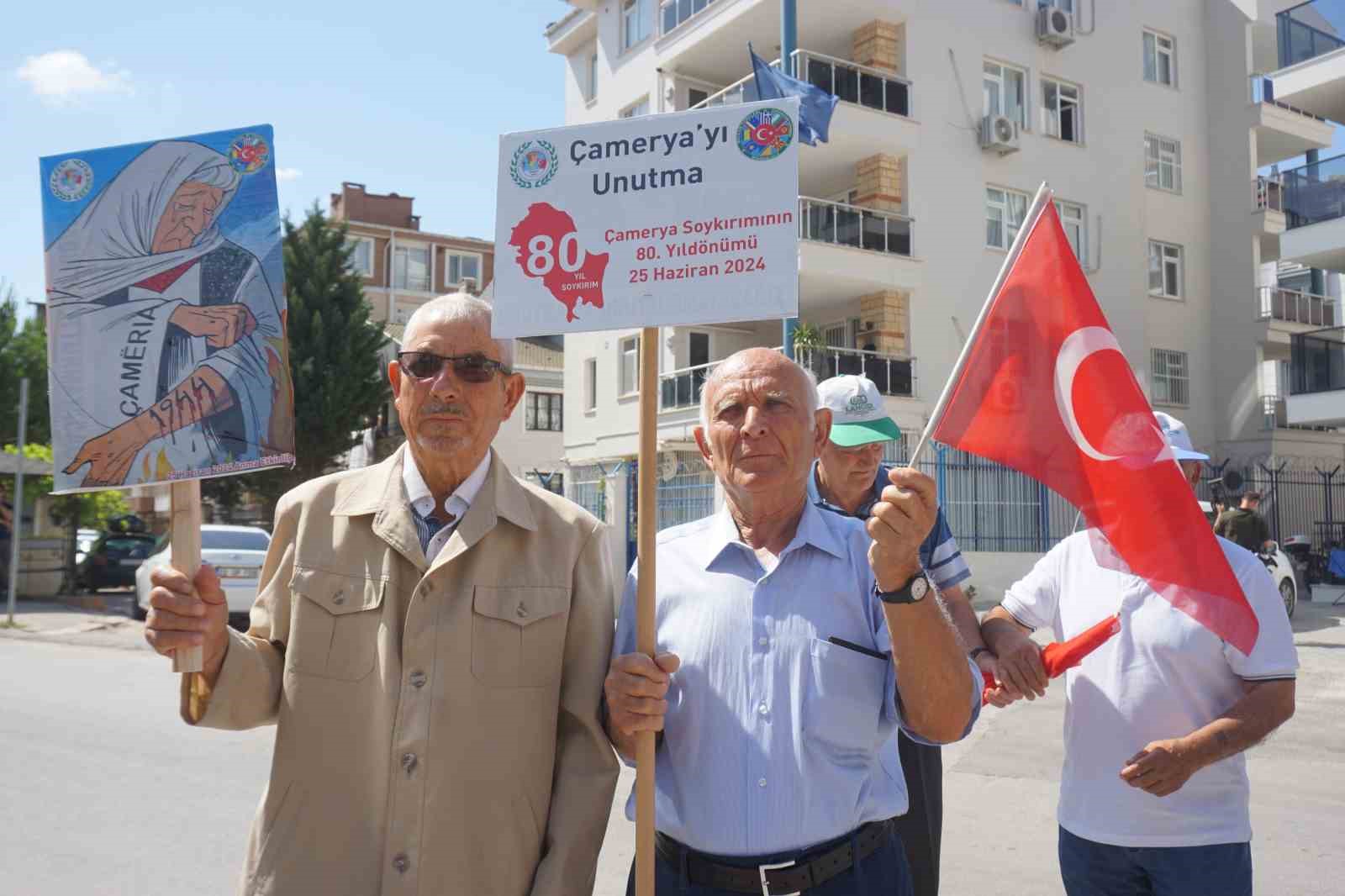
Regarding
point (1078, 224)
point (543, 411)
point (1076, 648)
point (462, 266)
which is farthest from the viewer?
point (462, 266)

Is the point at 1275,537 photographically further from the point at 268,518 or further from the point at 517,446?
the point at 268,518

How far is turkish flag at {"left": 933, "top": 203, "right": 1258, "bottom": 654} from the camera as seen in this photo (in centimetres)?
298

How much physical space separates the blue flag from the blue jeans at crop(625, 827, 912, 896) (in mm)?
12072

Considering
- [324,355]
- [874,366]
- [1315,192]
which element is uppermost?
[1315,192]

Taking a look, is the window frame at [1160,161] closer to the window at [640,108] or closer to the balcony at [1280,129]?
the balcony at [1280,129]

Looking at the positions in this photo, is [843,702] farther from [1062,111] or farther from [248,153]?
[1062,111]

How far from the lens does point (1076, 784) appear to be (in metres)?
3.22

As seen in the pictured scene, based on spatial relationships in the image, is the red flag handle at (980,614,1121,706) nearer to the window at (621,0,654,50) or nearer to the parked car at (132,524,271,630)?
the parked car at (132,524,271,630)

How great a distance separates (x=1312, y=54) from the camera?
2398cm

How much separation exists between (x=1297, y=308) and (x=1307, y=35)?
8.28 meters

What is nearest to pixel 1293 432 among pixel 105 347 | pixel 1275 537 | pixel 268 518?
pixel 1275 537

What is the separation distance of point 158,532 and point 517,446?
482 inches

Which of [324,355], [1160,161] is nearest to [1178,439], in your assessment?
[1160,161]

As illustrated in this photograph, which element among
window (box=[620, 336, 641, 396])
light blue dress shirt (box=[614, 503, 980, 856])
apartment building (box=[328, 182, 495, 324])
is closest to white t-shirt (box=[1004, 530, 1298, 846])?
light blue dress shirt (box=[614, 503, 980, 856])
